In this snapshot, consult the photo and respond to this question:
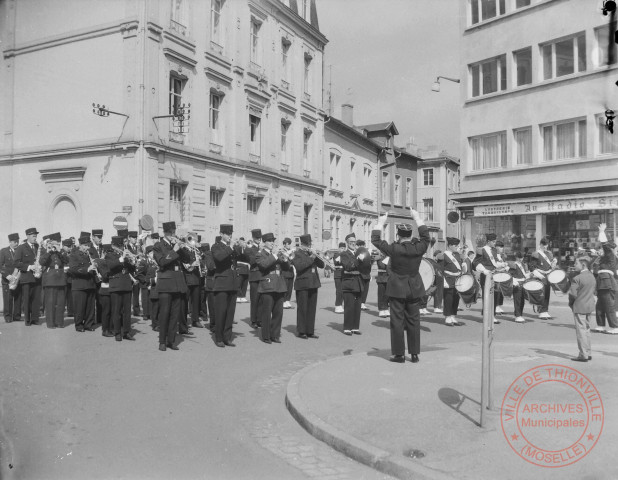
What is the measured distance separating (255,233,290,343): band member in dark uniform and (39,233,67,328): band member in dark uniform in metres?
4.41

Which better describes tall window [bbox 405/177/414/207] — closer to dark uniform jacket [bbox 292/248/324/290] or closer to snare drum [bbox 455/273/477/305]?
snare drum [bbox 455/273/477/305]

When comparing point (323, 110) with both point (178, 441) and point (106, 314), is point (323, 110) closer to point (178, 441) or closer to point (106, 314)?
point (106, 314)

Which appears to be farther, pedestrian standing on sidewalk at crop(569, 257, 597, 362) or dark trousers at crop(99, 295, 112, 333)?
dark trousers at crop(99, 295, 112, 333)

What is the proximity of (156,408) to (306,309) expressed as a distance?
5311mm

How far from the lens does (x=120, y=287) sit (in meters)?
11.0

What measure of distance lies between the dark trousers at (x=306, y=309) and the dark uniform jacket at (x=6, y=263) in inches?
246

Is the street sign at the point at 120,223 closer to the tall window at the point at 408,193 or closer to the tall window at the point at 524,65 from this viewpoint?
the tall window at the point at 524,65

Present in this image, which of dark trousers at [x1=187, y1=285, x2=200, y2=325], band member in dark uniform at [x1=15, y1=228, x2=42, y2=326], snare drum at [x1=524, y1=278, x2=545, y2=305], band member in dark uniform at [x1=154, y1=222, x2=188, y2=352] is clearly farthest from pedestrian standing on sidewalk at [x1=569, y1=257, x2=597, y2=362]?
band member in dark uniform at [x1=15, y1=228, x2=42, y2=326]

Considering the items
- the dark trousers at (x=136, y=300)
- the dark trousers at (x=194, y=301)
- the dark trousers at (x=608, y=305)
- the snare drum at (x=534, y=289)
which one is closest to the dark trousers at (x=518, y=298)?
the snare drum at (x=534, y=289)

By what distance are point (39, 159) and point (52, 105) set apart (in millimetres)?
3543

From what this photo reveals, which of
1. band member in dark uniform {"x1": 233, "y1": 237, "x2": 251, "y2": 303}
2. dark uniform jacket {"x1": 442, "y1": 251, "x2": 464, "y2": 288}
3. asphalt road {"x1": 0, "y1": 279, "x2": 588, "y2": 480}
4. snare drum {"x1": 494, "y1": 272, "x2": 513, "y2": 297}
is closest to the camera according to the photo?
asphalt road {"x1": 0, "y1": 279, "x2": 588, "y2": 480}

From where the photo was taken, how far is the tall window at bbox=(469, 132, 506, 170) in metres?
23.8

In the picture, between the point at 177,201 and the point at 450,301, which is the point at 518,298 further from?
the point at 177,201

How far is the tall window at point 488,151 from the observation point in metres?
23.8
